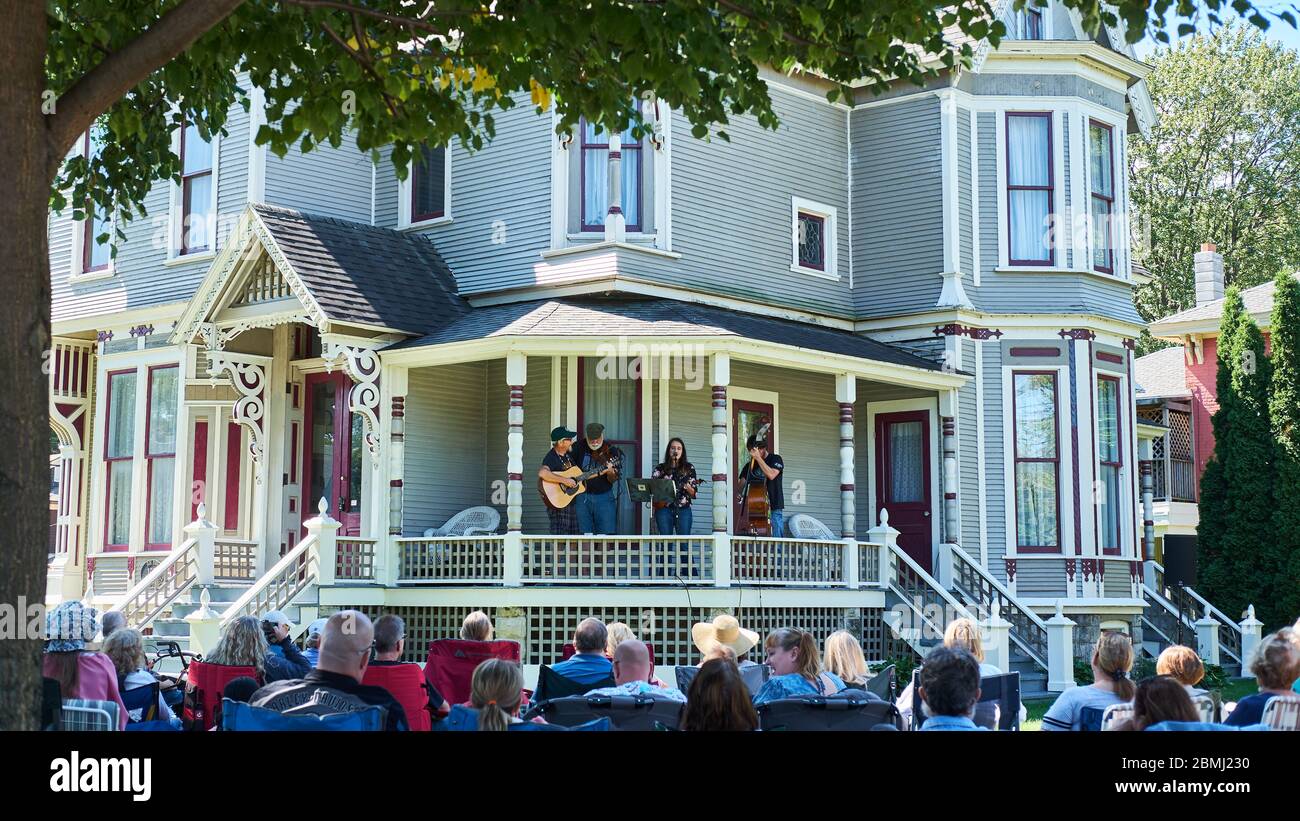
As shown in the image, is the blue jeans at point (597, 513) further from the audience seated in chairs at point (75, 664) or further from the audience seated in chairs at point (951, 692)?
the audience seated in chairs at point (951, 692)

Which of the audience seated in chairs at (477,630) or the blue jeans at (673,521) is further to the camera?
the blue jeans at (673,521)

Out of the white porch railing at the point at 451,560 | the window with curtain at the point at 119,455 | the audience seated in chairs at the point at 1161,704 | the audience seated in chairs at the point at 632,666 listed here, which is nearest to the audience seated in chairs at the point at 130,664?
the audience seated in chairs at the point at 632,666

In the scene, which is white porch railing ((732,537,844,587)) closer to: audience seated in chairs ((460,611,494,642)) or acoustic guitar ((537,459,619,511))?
acoustic guitar ((537,459,619,511))

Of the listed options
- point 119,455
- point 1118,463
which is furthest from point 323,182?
point 1118,463

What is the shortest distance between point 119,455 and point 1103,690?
58.7 feet

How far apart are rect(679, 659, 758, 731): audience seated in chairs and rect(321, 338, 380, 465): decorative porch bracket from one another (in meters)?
13.1

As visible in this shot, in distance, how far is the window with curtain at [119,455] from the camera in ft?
75.2

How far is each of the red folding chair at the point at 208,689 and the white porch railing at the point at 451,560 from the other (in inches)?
332

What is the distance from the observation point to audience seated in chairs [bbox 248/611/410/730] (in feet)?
24.1

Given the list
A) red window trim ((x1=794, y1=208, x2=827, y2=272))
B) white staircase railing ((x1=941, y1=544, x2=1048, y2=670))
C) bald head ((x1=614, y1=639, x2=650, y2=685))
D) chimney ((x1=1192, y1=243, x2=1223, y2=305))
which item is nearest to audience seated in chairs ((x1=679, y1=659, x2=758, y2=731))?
bald head ((x1=614, y1=639, x2=650, y2=685))
